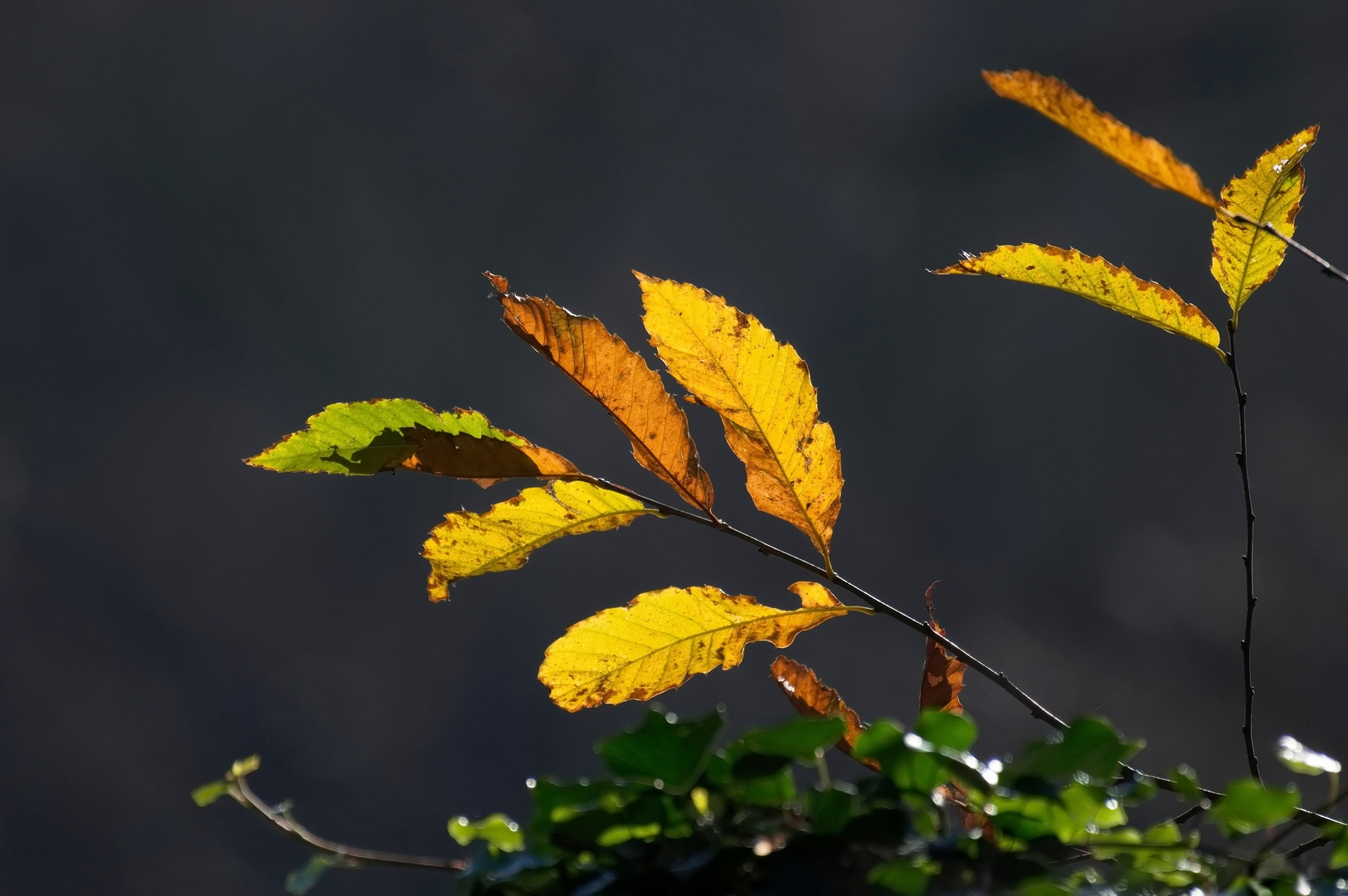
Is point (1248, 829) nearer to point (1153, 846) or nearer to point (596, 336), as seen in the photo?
A: point (1153, 846)

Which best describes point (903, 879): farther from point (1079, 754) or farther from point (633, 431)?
point (633, 431)

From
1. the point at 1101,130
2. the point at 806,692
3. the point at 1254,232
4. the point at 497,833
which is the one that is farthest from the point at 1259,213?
the point at 497,833

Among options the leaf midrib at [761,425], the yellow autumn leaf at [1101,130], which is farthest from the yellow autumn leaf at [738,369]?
the yellow autumn leaf at [1101,130]

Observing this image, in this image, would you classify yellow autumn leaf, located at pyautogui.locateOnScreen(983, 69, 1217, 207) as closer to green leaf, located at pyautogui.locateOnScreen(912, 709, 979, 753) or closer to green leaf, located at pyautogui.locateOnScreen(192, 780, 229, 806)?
green leaf, located at pyautogui.locateOnScreen(912, 709, 979, 753)

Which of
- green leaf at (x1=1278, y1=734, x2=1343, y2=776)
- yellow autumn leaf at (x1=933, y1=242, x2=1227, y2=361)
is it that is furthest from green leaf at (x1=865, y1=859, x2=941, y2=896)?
yellow autumn leaf at (x1=933, y1=242, x2=1227, y2=361)

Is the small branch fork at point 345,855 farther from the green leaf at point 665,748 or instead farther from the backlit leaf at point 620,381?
the backlit leaf at point 620,381

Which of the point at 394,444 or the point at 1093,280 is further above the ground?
the point at 1093,280
